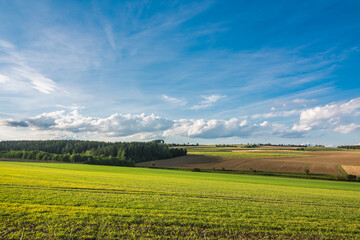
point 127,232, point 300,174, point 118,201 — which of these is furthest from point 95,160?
point 127,232

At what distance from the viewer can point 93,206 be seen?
1304cm

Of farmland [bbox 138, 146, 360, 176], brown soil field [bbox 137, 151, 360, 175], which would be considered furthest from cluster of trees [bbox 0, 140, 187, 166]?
brown soil field [bbox 137, 151, 360, 175]

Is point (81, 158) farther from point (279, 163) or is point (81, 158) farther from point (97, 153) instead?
point (279, 163)

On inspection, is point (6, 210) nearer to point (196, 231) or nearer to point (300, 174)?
point (196, 231)

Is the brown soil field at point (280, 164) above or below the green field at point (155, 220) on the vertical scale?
below

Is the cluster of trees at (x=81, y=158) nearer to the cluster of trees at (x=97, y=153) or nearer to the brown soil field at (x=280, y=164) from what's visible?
the cluster of trees at (x=97, y=153)

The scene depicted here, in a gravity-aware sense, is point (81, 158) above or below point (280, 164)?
above

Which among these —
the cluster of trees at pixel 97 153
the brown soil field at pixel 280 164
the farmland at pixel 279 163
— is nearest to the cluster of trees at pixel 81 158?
the cluster of trees at pixel 97 153

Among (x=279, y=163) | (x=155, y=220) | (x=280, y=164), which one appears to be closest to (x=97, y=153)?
(x=279, y=163)

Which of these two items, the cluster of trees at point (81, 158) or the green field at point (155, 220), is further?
the cluster of trees at point (81, 158)

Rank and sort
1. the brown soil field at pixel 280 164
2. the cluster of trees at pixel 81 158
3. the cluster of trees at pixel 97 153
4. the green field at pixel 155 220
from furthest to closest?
the cluster of trees at pixel 97 153 < the cluster of trees at pixel 81 158 < the brown soil field at pixel 280 164 < the green field at pixel 155 220

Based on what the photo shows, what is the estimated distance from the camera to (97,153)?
117875 mm

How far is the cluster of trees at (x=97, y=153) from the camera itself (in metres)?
94.2

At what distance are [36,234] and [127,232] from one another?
12.2ft
